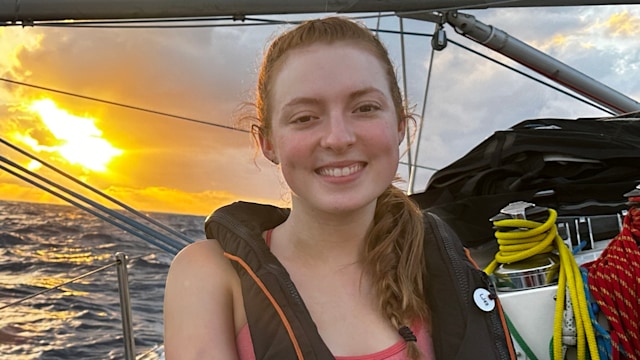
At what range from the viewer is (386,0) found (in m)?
3.15

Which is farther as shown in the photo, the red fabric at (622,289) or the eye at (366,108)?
the red fabric at (622,289)

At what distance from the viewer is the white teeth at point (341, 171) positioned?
117 centimetres

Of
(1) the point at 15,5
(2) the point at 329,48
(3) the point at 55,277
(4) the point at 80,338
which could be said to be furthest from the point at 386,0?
(3) the point at 55,277

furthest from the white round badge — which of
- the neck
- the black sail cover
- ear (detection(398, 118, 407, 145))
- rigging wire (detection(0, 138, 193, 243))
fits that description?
rigging wire (detection(0, 138, 193, 243))

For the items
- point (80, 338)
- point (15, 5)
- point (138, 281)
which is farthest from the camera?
point (138, 281)

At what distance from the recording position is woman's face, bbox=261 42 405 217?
1.17 metres

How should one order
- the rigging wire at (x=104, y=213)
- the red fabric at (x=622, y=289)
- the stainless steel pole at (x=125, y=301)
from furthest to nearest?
1. the rigging wire at (x=104, y=213)
2. the stainless steel pole at (x=125, y=301)
3. the red fabric at (x=622, y=289)

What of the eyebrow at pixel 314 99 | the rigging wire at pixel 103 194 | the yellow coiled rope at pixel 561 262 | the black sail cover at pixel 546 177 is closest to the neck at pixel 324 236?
the eyebrow at pixel 314 99

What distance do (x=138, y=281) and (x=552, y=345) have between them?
569 centimetres

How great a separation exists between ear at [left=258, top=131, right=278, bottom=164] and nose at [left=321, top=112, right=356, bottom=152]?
153 millimetres

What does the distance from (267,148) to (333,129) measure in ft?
0.68

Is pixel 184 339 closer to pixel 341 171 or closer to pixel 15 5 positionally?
pixel 341 171

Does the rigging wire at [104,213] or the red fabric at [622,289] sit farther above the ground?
the rigging wire at [104,213]

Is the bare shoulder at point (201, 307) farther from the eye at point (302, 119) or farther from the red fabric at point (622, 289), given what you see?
the red fabric at point (622, 289)
